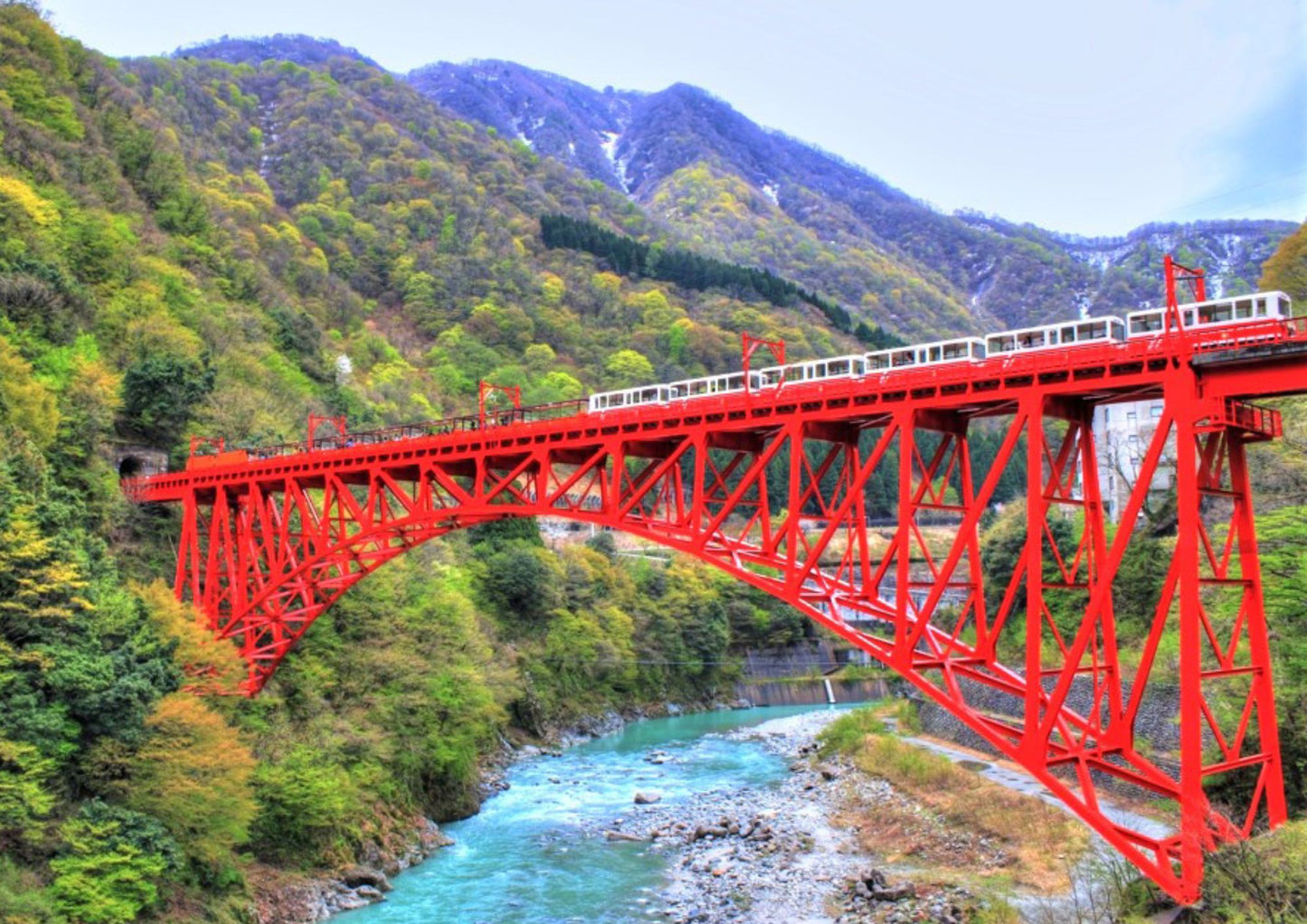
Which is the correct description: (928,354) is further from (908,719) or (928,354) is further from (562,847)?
(908,719)

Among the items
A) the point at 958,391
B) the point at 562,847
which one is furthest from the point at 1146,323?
the point at 562,847

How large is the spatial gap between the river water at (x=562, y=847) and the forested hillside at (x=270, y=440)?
6.84ft

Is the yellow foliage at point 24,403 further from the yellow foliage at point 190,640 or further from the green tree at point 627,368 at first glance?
the green tree at point 627,368

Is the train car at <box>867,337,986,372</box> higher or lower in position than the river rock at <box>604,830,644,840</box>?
higher

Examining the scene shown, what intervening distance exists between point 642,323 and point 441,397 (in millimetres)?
29982

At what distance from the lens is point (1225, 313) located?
55.5ft

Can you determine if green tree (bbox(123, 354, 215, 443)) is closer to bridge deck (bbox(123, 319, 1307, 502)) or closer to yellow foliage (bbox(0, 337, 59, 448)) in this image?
yellow foliage (bbox(0, 337, 59, 448))

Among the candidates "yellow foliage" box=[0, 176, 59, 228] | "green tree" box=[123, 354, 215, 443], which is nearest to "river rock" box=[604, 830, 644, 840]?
"green tree" box=[123, 354, 215, 443]

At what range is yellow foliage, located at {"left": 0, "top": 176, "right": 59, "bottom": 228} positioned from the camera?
39969 millimetres

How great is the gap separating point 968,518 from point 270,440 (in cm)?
3259

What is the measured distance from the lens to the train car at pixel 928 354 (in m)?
19.5

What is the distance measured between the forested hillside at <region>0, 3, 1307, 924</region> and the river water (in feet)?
6.84

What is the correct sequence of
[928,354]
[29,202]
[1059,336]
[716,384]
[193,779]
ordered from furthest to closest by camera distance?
[29,202] < [716,384] < [193,779] < [928,354] < [1059,336]

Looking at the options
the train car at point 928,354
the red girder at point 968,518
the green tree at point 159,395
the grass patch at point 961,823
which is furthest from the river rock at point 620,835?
the green tree at point 159,395
